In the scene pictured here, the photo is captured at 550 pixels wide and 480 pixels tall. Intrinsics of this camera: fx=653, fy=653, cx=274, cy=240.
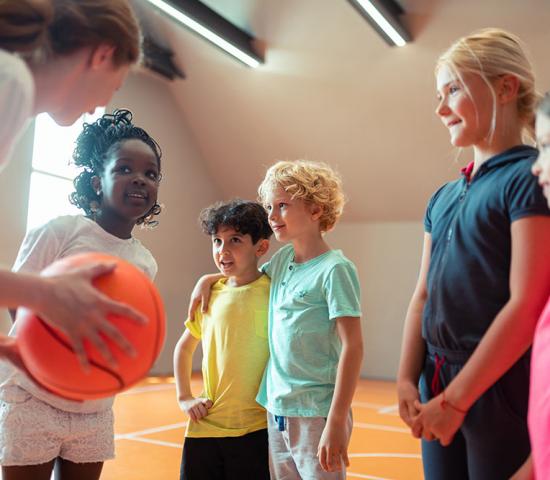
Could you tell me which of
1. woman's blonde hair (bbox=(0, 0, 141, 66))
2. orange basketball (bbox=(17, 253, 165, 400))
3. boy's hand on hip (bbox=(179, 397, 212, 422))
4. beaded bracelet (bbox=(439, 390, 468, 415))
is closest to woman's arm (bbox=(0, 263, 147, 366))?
orange basketball (bbox=(17, 253, 165, 400))

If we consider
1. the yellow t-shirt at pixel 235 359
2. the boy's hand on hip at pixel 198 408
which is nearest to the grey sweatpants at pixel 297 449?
the yellow t-shirt at pixel 235 359

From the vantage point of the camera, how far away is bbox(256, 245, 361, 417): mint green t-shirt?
7.57 feet

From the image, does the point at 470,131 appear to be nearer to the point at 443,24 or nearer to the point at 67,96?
the point at 67,96

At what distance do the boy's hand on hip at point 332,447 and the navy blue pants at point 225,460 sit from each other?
42 centimetres

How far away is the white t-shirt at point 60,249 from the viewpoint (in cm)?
208

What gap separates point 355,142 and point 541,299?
25.2 feet

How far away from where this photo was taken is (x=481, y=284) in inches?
63.4

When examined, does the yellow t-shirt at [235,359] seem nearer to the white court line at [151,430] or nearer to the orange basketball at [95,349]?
the orange basketball at [95,349]

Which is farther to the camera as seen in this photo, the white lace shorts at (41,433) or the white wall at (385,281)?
Result: the white wall at (385,281)

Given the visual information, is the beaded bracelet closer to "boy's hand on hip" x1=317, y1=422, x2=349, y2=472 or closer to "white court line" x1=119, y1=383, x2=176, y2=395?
"boy's hand on hip" x1=317, y1=422, x2=349, y2=472

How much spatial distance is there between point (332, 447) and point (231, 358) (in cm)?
61

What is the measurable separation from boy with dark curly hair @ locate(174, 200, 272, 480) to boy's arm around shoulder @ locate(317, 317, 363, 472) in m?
0.44

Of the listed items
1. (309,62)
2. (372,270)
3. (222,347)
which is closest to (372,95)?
(309,62)

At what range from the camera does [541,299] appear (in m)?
1.49
